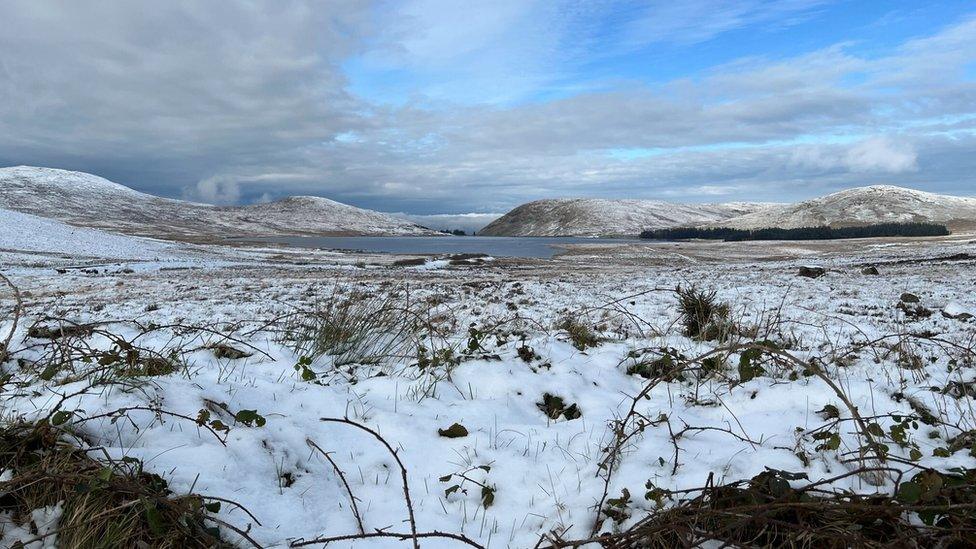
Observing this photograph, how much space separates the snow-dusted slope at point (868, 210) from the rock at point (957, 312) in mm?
148191

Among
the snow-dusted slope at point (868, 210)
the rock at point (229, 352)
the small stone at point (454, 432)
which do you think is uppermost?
the snow-dusted slope at point (868, 210)

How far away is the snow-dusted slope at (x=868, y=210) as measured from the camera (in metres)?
137

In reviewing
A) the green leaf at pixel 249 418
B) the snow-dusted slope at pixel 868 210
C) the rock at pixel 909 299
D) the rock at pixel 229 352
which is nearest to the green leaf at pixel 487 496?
the green leaf at pixel 249 418

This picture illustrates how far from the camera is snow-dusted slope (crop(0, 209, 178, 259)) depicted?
1585 inches

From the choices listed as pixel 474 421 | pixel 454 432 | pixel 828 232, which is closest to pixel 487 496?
pixel 454 432

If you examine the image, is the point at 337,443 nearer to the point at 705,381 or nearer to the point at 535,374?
the point at 535,374

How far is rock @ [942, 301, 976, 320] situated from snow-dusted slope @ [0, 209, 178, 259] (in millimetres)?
Answer: 45722

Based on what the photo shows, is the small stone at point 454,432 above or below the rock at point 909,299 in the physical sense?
below

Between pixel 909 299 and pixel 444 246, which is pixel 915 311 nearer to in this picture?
pixel 909 299

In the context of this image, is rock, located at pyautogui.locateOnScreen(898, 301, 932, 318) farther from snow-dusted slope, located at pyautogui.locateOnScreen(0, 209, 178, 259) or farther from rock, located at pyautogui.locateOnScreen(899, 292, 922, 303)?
snow-dusted slope, located at pyautogui.locateOnScreen(0, 209, 178, 259)

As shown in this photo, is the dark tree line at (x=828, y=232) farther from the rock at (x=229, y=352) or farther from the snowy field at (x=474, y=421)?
the rock at (x=229, y=352)

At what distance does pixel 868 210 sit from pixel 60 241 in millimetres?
170408

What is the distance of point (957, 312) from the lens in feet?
27.1

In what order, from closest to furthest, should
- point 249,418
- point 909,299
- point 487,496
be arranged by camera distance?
1. point 487,496
2. point 249,418
3. point 909,299
